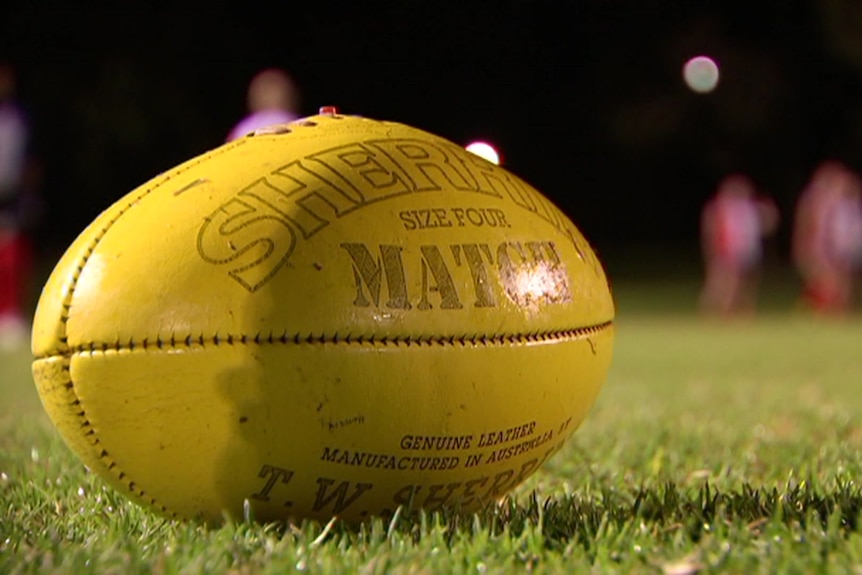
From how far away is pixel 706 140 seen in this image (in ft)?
112

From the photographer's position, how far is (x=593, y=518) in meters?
2.73

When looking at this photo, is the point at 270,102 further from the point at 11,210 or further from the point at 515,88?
the point at 515,88

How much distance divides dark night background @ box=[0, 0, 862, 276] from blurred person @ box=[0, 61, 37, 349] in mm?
15021

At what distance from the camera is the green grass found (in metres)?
2.29

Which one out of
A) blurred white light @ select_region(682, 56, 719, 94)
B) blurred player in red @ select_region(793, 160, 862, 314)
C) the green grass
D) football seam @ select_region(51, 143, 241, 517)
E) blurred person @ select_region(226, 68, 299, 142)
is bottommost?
blurred player in red @ select_region(793, 160, 862, 314)

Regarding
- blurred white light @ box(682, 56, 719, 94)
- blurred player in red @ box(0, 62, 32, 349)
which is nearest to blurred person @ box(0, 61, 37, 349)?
blurred player in red @ box(0, 62, 32, 349)

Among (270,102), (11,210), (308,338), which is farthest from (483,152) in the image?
(11,210)

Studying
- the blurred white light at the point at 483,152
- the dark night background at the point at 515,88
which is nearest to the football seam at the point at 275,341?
the blurred white light at the point at 483,152

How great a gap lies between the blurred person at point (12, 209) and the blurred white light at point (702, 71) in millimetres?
24319

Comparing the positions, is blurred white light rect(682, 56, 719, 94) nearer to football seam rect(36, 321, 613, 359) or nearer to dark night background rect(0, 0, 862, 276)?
dark night background rect(0, 0, 862, 276)

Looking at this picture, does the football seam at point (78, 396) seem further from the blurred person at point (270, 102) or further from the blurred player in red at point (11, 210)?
the blurred player in red at point (11, 210)

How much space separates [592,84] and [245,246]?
Result: 31.9m

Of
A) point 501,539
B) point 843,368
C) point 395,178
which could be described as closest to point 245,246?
point 395,178

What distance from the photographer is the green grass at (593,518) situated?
90.4 inches
